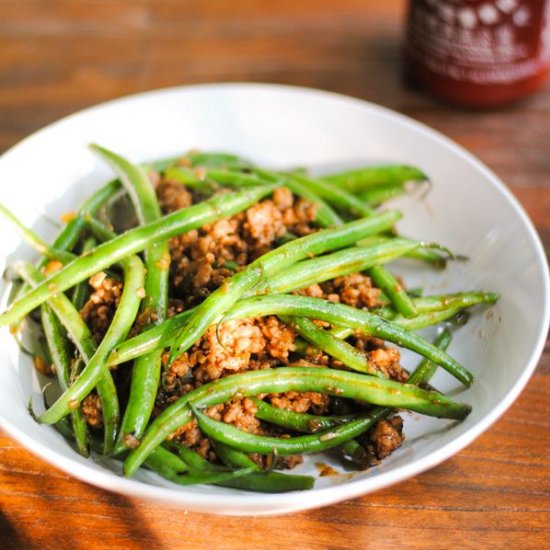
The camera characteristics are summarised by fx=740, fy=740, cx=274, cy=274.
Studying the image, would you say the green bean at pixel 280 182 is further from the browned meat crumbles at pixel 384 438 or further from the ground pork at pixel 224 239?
the browned meat crumbles at pixel 384 438

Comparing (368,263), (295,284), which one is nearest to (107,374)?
(295,284)

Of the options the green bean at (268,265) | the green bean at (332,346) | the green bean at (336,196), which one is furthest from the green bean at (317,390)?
the green bean at (336,196)

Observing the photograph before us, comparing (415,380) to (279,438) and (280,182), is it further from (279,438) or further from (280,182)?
(280,182)

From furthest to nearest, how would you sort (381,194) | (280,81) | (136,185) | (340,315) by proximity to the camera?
(280,81), (381,194), (136,185), (340,315)

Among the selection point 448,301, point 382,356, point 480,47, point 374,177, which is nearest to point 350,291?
point 382,356

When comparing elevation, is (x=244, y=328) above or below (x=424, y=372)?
above

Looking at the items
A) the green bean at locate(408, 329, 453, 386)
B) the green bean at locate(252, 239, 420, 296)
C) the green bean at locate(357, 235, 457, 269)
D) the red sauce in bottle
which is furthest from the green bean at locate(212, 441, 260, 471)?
the red sauce in bottle

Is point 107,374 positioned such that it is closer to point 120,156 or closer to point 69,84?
point 120,156
